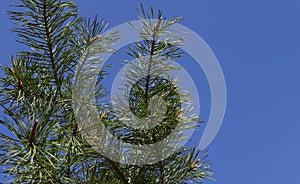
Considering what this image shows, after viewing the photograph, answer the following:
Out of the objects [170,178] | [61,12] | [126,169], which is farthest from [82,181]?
[61,12]

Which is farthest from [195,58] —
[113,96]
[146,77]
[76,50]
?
[76,50]

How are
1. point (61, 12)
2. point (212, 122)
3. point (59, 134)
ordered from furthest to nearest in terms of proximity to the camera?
point (61, 12)
point (212, 122)
point (59, 134)

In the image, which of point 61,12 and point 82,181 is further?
point 61,12

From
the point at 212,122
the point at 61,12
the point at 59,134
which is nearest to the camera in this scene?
the point at 59,134

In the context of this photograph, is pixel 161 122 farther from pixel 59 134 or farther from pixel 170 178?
pixel 59 134

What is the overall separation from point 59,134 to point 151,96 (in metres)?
0.28

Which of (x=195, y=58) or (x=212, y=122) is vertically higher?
(x=195, y=58)

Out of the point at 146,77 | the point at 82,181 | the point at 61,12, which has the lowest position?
the point at 82,181

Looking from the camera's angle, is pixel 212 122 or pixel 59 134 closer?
pixel 59 134

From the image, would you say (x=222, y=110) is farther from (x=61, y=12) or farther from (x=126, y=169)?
(x=61, y=12)

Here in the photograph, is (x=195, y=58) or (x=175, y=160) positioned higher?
(x=195, y=58)

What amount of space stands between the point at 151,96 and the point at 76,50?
265 millimetres

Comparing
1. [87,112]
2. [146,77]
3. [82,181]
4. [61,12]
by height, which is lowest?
[82,181]

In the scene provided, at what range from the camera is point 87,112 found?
1.12m
